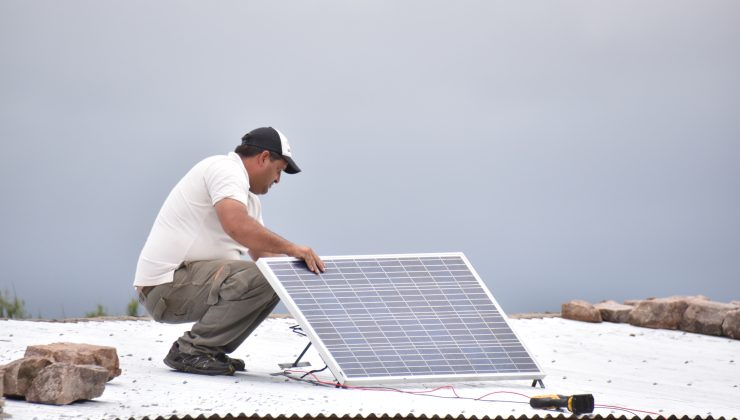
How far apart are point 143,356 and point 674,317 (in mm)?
6557

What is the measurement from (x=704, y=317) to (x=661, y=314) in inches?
18.5

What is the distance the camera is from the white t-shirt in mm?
6953

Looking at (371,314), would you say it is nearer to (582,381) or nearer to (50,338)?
(582,381)

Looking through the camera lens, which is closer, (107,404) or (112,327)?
(107,404)

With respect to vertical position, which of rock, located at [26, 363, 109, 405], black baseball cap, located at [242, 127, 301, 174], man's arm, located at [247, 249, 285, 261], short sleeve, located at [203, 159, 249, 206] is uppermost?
black baseball cap, located at [242, 127, 301, 174]

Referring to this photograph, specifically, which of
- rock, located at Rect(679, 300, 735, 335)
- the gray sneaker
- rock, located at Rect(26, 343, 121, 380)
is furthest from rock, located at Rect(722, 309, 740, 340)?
rock, located at Rect(26, 343, 121, 380)

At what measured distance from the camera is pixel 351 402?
19.7 ft

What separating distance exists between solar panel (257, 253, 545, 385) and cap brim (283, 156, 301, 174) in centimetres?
73

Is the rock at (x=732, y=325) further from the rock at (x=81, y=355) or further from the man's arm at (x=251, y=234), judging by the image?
the rock at (x=81, y=355)

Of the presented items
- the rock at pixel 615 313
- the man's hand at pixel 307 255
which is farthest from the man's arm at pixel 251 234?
the rock at pixel 615 313

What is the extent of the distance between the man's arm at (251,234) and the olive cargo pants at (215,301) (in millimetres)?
234

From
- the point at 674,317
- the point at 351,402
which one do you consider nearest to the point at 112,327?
the point at 351,402

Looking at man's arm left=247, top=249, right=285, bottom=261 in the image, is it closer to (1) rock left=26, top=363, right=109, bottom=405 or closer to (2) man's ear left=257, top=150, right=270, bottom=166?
(2) man's ear left=257, top=150, right=270, bottom=166

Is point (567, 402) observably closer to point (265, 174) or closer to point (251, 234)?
point (251, 234)
